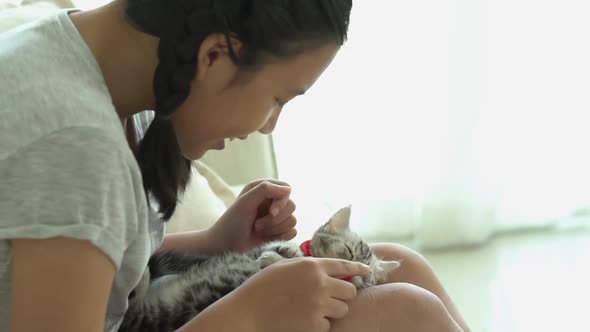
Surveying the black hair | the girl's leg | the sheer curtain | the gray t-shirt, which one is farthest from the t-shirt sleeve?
the sheer curtain

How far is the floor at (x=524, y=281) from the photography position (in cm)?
180

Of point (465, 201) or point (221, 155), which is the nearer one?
point (221, 155)

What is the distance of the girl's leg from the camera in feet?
3.07

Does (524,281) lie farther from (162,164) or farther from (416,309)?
(162,164)

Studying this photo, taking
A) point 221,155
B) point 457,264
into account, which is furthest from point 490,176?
point 221,155

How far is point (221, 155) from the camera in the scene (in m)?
1.79

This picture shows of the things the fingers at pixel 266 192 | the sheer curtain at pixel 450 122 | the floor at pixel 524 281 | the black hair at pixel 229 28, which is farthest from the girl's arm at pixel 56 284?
the floor at pixel 524 281

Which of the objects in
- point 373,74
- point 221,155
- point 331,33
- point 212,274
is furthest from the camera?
point 373,74

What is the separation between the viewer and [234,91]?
0.87m

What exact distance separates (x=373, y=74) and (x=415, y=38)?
0.14 m

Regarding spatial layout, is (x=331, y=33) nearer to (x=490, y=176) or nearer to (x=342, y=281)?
(x=342, y=281)

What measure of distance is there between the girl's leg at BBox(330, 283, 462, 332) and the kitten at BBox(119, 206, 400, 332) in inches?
3.1

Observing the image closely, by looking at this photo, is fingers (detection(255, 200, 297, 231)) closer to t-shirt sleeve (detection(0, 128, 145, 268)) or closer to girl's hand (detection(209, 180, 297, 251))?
girl's hand (detection(209, 180, 297, 251))

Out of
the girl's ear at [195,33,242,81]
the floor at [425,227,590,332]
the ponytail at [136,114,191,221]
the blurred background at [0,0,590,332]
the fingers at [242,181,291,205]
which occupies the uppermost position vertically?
the girl's ear at [195,33,242,81]
